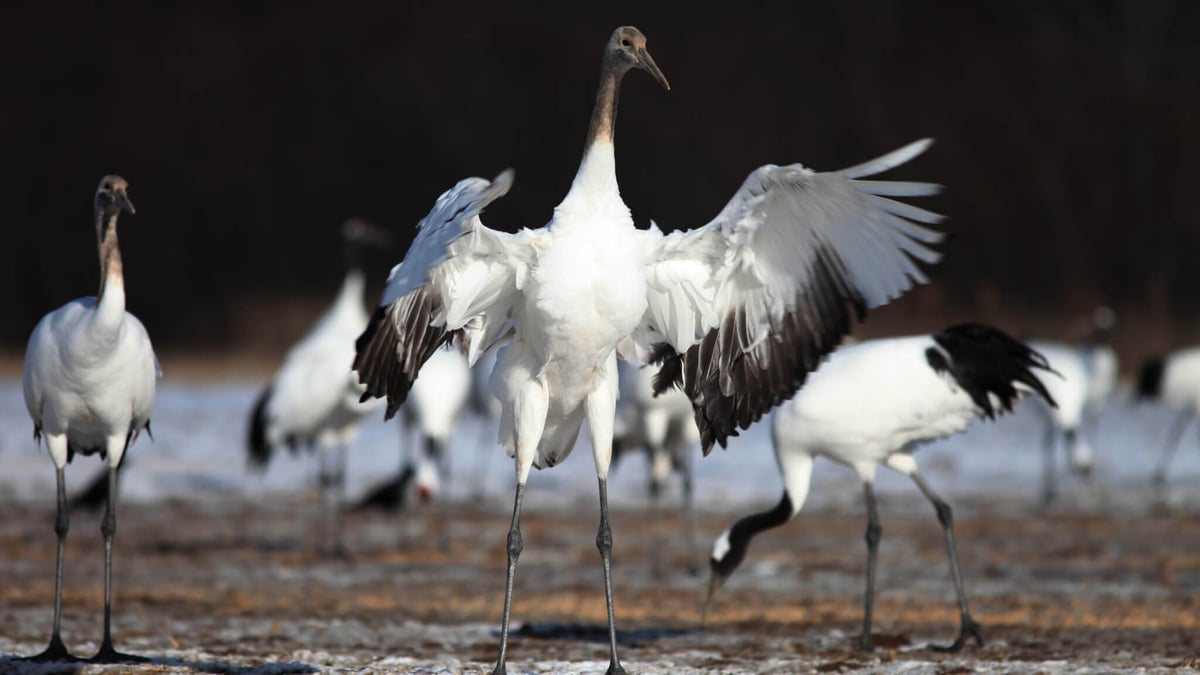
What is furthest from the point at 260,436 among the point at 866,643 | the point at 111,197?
the point at 866,643

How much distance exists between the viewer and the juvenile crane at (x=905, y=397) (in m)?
7.34

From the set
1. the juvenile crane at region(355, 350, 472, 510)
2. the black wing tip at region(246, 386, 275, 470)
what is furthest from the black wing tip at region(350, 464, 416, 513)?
the black wing tip at region(246, 386, 275, 470)

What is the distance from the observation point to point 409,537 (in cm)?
1188

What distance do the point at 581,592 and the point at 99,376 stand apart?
3.69m

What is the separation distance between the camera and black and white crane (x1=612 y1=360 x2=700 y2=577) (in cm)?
1035

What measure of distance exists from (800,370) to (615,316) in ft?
2.36

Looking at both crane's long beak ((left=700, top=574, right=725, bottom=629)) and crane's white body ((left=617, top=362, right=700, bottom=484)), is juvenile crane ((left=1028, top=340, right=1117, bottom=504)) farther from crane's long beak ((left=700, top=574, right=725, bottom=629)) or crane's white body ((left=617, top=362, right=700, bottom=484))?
crane's long beak ((left=700, top=574, right=725, bottom=629))

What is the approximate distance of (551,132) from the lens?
25516mm

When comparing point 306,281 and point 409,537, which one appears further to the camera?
point 306,281

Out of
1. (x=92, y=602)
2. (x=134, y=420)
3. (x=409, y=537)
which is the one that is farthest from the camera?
(x=409, y=537)

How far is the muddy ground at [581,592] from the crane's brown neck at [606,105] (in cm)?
200

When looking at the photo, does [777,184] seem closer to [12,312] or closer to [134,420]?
[134,420]

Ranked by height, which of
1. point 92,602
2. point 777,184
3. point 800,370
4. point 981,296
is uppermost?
point 981,296

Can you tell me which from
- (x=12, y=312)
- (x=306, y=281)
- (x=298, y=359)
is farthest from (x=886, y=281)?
(x=12, y=312)
